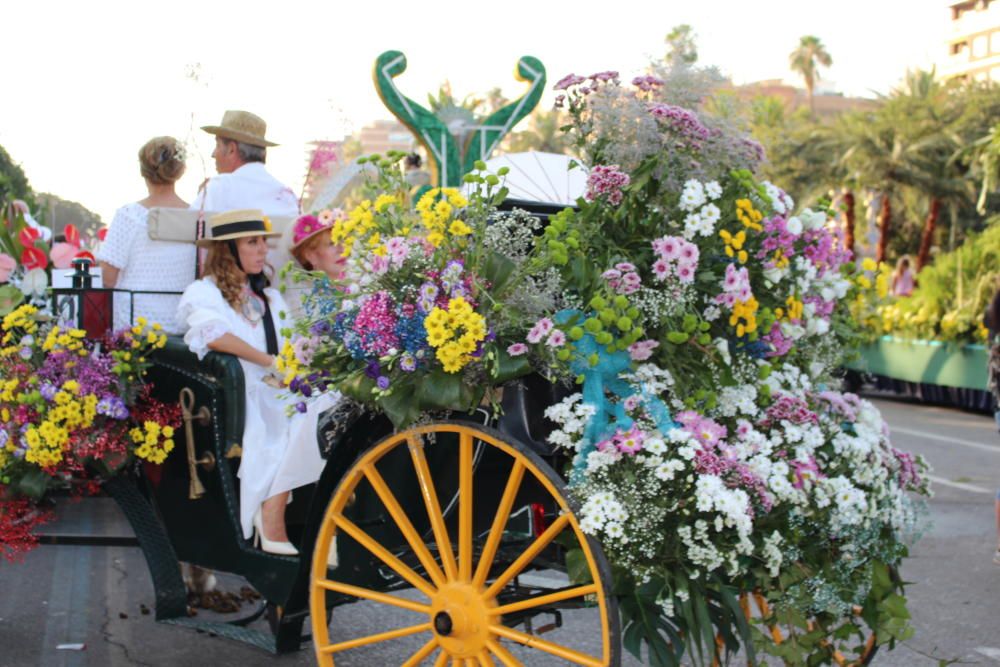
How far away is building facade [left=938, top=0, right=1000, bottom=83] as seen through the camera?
3462 inches

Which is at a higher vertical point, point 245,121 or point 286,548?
point 245,121

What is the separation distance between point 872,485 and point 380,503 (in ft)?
5.24

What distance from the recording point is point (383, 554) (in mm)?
3660

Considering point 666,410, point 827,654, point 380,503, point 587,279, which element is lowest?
point 827,654

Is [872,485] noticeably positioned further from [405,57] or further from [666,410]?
[405,57]

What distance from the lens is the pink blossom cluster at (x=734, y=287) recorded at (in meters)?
3.39

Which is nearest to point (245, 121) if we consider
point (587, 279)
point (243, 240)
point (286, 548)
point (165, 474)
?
point (243, 240)

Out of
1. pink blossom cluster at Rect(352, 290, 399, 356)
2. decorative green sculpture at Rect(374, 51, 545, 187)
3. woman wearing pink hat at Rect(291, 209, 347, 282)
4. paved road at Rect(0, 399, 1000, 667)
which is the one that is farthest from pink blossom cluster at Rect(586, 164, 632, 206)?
decorative green sculpture at Rect(374, 51, 545, 187)

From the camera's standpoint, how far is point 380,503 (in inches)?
158

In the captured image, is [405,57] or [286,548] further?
[405,57]

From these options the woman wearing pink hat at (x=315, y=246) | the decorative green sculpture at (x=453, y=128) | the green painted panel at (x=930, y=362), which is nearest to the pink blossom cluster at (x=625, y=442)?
the woman wearing pink hat at (x=315, y=246)

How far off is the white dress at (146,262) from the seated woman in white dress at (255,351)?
320 mm

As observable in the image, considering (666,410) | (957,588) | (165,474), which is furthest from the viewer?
(957,588)

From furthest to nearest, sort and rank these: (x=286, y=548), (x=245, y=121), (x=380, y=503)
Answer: (x=245, y=121), (x=286, y=548), (x=380, y=503)
